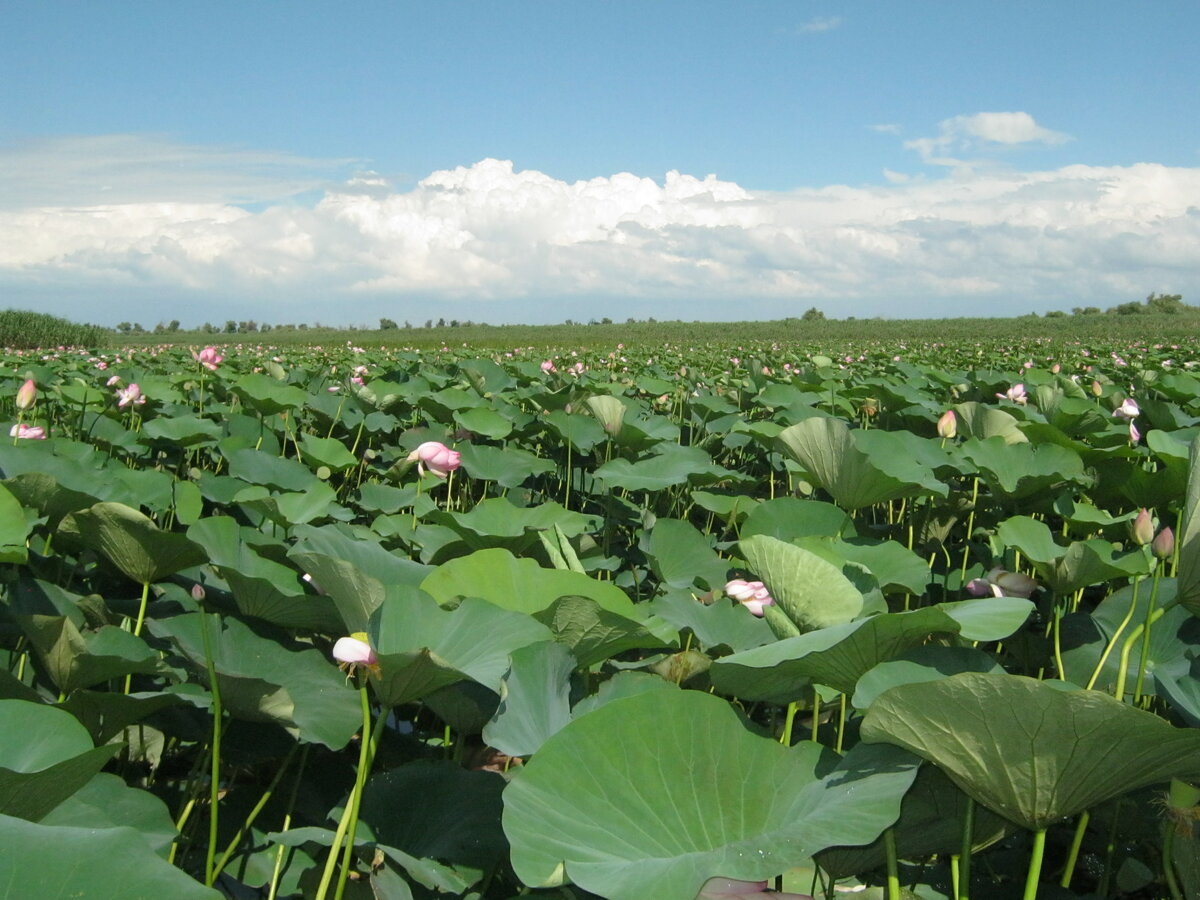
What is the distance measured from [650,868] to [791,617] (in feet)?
1.27

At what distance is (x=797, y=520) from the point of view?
1799 mm

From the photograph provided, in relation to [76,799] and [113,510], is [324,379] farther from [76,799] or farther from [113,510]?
[76,799]

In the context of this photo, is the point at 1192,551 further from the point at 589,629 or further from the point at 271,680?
the point at 271,680

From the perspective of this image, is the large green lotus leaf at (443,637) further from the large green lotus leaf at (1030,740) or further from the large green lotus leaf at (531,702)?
the large green lotus leaf at (1030,740)

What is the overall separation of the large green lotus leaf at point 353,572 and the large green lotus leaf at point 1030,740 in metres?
0.51

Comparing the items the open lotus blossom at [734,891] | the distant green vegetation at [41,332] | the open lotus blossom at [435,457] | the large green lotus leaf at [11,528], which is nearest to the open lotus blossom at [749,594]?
the open lotus blossom at [734,891]

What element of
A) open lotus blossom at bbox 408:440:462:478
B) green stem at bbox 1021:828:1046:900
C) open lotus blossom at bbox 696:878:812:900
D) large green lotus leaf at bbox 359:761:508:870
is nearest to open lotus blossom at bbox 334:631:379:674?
large green lotus leaf at bbox 359:761:508:870

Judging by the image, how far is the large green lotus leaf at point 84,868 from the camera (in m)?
0.55

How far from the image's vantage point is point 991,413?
101 inches

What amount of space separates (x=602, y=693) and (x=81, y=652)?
0.59 metres

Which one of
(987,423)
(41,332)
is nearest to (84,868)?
(987,423)

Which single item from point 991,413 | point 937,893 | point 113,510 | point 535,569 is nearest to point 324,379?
point 991,413

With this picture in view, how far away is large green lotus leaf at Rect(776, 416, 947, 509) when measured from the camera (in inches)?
70.3

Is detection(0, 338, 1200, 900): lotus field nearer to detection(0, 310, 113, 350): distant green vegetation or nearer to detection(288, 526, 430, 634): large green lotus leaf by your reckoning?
detection(288, 526, 430, 634): large green lotus leaf
